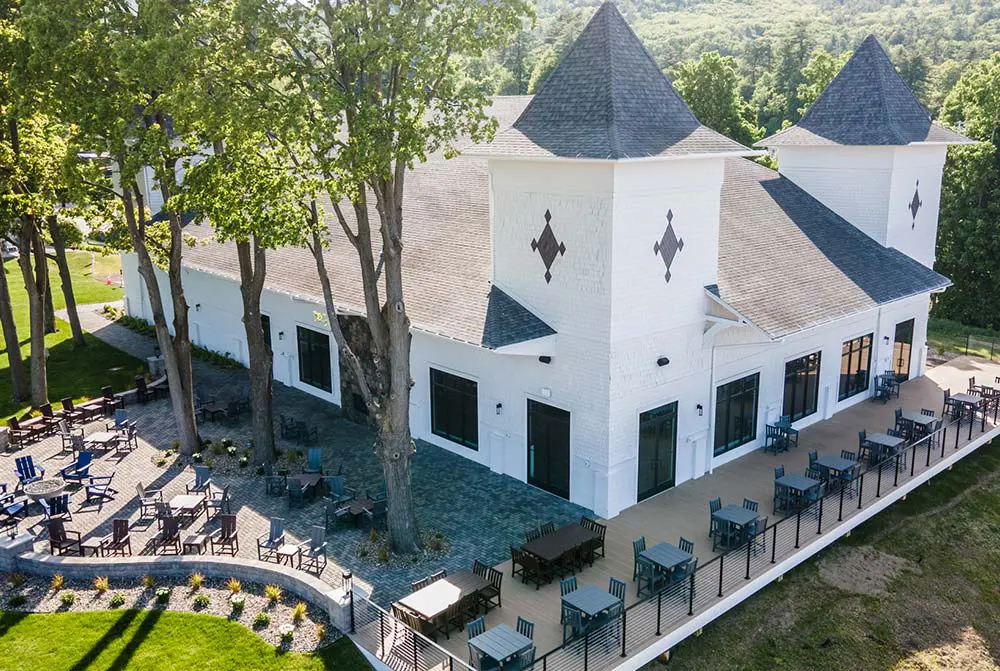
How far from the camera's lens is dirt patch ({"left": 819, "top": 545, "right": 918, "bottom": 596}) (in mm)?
16359

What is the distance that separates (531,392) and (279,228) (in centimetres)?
719

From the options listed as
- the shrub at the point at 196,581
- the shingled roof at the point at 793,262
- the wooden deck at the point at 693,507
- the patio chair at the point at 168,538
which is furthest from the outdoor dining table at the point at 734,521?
the patio chair at the point at 168,538

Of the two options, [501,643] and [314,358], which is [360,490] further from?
[501,643]

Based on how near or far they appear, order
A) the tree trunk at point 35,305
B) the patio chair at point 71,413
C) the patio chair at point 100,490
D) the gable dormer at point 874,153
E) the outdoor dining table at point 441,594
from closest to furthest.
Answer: the outdoor dining table at point 441,594 < the patio chair at point 100,490 < the patio chair at point 71,413 < the tree trunk at point 35,305 < the gable dormer at point 874,153

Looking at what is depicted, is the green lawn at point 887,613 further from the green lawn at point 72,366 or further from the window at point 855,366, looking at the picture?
the green lawn at point 72,366

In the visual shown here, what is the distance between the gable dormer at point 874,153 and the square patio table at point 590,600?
676 inches

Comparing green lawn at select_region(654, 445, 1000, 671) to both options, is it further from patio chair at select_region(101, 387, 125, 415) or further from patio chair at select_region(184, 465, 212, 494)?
patio chair at select_region(101, 387, 125, 415)

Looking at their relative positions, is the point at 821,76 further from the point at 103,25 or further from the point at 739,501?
the point at 103,25

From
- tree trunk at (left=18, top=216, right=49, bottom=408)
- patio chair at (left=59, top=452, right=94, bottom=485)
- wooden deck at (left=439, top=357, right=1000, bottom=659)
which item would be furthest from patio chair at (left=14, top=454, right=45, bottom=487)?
wooden deck at (left=439, top=357, right=1000, bottom=659)

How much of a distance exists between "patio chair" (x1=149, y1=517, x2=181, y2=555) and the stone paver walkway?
85cm

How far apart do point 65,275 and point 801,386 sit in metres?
24.8

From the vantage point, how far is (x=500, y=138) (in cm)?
1778

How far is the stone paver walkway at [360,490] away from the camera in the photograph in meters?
15.9

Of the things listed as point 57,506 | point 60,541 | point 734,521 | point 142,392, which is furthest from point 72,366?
point 734,521
